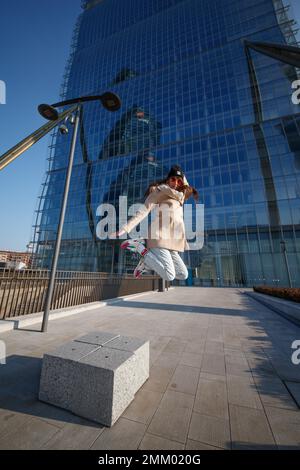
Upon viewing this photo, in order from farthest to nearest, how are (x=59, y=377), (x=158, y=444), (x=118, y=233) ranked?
(x=118, y=233) < (x=59, y=377) < (x=158, y=444)

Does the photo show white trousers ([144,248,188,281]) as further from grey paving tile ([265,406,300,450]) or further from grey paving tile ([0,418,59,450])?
grey paving tile ([0,418,59,450])

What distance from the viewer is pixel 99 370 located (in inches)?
74.4

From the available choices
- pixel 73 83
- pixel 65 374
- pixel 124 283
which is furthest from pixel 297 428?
pixel 73 83

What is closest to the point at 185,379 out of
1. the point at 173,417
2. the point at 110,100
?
the point at 173,417

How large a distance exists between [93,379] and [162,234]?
2.16m

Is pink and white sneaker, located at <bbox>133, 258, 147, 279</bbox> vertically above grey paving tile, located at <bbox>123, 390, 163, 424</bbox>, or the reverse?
pink and white sneaker, located at <bbox>133, 258, 147, 279</bbox>

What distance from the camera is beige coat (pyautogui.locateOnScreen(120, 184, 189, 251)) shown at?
326cm

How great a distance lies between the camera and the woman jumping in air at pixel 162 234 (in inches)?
126

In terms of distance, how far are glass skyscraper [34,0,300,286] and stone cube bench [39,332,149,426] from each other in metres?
19.5

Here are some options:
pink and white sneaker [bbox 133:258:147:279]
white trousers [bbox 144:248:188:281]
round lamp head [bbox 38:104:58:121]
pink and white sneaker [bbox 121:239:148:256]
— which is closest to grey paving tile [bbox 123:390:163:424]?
white trousers [bbox 144:248:188:281]

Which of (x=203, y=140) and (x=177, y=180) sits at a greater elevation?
(x=203, y=140)

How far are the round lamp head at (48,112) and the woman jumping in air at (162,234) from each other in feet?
12.2

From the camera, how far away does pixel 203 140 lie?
33.7 metres

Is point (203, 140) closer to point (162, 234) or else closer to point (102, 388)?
point (162, 234)
